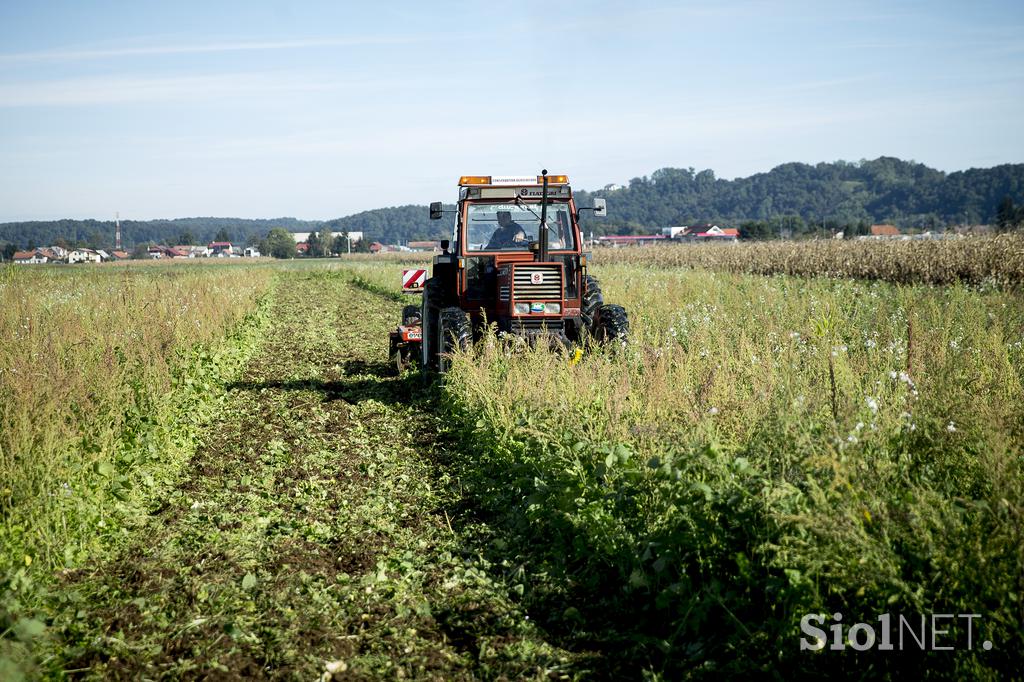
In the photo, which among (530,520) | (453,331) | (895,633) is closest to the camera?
(895,633)

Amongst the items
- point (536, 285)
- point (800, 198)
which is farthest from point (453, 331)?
point (800, 198)

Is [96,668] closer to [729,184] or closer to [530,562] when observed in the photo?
[530,562]

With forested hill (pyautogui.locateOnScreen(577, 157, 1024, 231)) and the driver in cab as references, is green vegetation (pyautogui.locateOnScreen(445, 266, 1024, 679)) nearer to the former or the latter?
the driver in cab

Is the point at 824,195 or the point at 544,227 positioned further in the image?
the point at 824,195

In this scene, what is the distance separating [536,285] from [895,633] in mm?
6733

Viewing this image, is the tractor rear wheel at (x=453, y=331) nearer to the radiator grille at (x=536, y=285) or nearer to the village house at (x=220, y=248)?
the radiator grille at (x=536, y=285)

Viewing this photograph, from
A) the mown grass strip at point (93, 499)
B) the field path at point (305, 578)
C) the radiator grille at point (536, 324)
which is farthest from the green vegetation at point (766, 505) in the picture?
the mown grass strip at point (93, 499)

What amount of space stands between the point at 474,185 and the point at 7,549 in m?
6.90

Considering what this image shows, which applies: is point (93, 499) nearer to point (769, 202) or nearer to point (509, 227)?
point (509, 227)

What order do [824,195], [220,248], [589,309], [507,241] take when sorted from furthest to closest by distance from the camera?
[220,248]
[824,195]
[507,241]
[589,309]

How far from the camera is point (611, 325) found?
10.1 m

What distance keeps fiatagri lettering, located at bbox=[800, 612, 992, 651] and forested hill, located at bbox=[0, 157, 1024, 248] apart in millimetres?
59681

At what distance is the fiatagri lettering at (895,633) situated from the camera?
351 centimetres

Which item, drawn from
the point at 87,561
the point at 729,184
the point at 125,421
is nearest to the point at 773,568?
the point at 87,561
